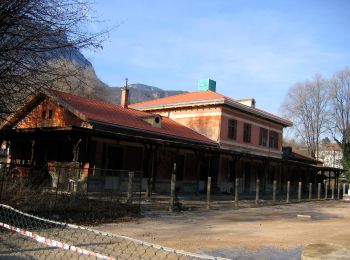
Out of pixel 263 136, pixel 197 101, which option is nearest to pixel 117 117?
pixel 197 101

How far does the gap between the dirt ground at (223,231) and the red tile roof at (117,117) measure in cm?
920

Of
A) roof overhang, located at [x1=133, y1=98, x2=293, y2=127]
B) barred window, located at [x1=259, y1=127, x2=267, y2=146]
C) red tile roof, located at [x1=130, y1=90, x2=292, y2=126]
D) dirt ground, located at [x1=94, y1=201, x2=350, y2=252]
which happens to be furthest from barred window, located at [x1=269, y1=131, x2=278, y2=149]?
dirt ground, located at [x1=94, y1=201, x2=350, y2=252]

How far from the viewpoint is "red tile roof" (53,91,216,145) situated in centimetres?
2375

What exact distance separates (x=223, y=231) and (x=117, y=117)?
48.1 ft

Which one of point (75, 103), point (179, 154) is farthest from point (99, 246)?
point (179, 154)

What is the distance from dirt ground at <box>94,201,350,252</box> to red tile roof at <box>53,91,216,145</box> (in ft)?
30.2

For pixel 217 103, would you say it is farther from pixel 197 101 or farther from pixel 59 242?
pixel 59 242

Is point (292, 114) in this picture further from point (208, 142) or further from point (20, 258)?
point (20, 258)

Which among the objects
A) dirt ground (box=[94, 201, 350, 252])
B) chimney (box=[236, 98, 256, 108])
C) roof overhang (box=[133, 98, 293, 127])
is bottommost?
dirt ground (box=[94, 201, 350, 252])

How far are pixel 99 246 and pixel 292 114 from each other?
182 feet

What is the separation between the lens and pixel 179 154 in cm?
2858

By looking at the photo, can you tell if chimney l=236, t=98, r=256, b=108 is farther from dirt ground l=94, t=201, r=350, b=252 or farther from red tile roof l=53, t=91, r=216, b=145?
dirt ground l=94, t=201, r=350, b=252

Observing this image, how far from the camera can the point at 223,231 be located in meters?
12.3

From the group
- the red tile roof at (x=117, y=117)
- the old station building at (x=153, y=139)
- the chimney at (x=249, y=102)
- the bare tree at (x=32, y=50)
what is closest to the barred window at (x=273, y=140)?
the old station building at (x=153, y=139)
